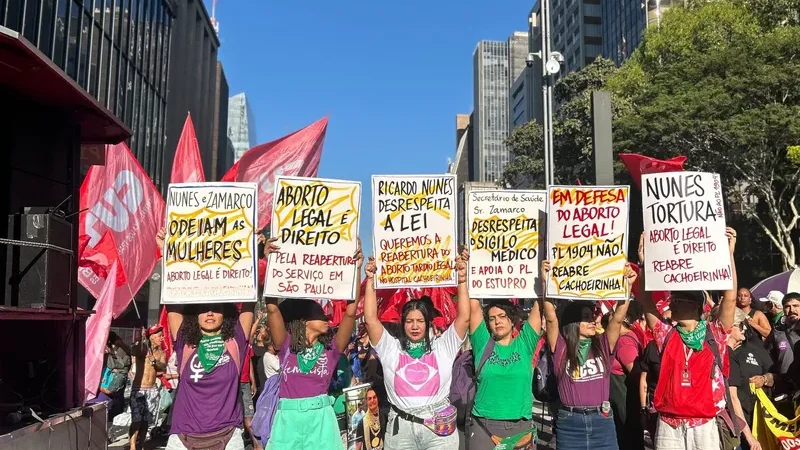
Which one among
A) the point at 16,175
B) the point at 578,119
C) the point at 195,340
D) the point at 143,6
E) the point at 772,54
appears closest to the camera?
the point at 195,340

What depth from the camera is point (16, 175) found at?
6.59m

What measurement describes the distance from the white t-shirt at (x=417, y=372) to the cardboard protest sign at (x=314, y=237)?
0.63 meters

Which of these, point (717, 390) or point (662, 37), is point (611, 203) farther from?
point (662, 37)

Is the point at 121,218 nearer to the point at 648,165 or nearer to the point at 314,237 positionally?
the point at 314,237

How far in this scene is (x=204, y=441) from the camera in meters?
5.13

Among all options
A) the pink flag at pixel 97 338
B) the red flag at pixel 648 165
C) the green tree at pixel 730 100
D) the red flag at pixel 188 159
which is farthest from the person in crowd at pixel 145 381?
the green tree at pixel 730 100

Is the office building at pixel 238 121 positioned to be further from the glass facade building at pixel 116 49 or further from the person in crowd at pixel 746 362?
the person in crowd at pixel 746 362

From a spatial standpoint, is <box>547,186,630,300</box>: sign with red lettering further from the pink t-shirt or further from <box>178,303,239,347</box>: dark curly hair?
<box>178,303,239,347</box>: dark curly hair

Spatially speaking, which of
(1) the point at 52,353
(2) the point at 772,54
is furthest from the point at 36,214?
(2) the point at 772,54

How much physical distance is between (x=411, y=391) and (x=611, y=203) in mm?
2242

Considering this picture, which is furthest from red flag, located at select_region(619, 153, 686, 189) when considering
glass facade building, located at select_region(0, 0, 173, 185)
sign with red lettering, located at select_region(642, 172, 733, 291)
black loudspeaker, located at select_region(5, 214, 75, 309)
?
glass facade building, located at select_region(0, 0, 173, 185)

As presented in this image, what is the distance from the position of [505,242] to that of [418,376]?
4.92 ft

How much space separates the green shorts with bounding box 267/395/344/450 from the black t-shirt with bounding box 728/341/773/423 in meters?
4.42

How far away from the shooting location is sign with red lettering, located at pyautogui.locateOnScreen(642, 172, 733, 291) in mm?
5984
